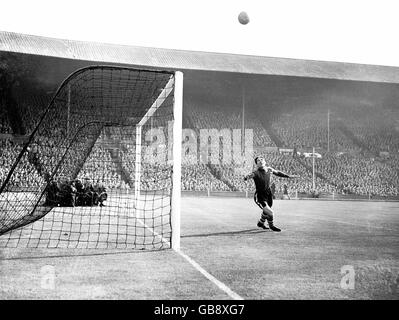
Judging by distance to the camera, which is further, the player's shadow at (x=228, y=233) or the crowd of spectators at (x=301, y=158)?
the crowd of spectators at (x=301, y=158)

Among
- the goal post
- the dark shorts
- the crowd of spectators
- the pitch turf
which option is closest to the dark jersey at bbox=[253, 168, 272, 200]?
the dark shorts

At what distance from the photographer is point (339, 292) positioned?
180 inches

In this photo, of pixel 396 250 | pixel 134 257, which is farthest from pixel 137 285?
pixel 396 250

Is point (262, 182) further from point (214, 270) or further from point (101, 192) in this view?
point (101, 192)

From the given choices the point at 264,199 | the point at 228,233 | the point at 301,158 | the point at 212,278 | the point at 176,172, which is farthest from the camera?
the point at 301,158

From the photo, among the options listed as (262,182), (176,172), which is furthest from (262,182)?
(176,172)

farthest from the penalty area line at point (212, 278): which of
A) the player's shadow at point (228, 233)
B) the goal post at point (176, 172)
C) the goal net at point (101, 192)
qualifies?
the player's shadow at point (228, 233)

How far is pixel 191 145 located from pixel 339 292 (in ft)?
105

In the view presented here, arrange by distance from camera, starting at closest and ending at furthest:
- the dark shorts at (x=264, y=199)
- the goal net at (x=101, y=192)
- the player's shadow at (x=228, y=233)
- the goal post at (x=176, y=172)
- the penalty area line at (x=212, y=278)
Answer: the penalty area line at (x=212, y=278)
the goal post at (x=176, y=172)
the goal net at (x=101, y=192)
the player's shadow at (x=228, y=233)
the dark shorts at (x=264, y=199)

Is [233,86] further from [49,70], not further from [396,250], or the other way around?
[396,250]

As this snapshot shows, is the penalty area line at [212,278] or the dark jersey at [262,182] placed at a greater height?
the dark jersey at [262,182]

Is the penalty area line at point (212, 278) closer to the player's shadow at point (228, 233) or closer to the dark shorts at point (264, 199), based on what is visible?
the player's shadow at point (228, 233)

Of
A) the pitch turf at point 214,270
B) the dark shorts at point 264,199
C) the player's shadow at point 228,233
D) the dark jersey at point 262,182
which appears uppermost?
the dark jersey at point 262,182

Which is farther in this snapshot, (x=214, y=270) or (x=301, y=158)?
(x=301, y=158)
